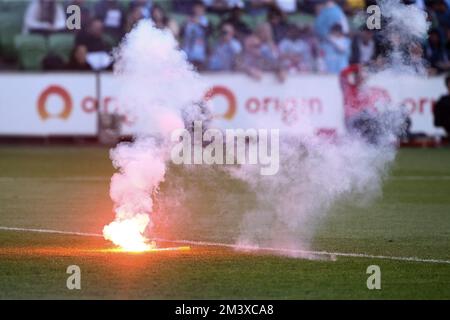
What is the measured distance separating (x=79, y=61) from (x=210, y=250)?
1704 cm

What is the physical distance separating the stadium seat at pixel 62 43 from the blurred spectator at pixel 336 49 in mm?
6162

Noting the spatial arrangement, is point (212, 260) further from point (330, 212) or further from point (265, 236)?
point (330, 212)

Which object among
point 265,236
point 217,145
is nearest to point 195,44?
point 217,145

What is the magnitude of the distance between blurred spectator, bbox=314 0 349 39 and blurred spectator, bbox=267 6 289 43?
77 centimetres

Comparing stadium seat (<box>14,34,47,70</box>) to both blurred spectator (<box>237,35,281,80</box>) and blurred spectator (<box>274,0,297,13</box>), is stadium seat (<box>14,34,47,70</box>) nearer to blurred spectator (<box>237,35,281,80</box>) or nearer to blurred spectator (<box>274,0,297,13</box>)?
blurred spectator (<box>237,35,281,80</box>)

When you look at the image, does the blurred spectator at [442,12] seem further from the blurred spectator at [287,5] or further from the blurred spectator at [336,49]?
the blurred spectator at [287,5]

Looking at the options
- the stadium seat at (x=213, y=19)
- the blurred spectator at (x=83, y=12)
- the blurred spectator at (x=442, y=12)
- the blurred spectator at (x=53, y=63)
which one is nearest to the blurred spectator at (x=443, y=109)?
the blurred spectator at (x=442, y=12)

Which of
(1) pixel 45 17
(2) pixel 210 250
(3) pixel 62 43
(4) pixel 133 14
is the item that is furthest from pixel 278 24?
(2) pixel 210 250

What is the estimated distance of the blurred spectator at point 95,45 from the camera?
28.9 m

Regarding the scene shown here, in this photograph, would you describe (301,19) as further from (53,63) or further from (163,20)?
(53,63)

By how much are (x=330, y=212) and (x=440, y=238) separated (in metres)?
2.76

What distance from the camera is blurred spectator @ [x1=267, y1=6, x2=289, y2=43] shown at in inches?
1168

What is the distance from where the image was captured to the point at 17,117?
28.8 m

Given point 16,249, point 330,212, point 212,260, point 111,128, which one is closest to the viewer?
point 212,260
